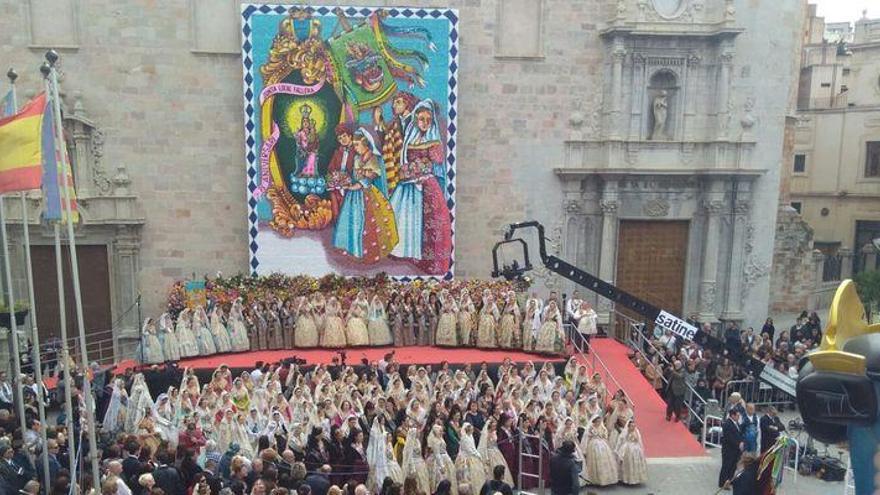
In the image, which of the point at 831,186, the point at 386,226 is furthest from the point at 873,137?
the point at 386,226

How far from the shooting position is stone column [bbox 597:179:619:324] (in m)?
23.0

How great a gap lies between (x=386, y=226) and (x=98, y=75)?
9.56 m

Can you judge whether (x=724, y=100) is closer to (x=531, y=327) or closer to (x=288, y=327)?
(x=531, y=327)

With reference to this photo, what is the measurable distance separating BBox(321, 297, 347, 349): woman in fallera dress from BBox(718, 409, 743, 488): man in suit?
9975mm

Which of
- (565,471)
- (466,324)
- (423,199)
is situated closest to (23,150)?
(565,471)

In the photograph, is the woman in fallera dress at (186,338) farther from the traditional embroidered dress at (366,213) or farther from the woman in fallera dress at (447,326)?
the woman in fallera dress at (447,326)

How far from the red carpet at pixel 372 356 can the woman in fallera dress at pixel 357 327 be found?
239 mm

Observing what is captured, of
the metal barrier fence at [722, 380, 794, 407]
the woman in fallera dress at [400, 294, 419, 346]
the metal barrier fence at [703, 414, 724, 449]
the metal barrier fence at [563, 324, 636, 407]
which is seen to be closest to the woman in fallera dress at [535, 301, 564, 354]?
the metal barrier fence at [563, 324, 636, 407]

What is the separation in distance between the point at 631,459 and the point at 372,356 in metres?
7.79

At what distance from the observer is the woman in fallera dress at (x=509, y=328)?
19266mm

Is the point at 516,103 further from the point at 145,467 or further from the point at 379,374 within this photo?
the point at 145,467

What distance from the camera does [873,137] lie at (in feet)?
120

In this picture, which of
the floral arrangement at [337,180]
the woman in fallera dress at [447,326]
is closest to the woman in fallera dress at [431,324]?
the woman in fallera dress at [447,326]

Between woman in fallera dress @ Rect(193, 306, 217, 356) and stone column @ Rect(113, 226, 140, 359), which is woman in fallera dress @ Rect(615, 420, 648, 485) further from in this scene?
stone column @ Rect(113, 226, 140, 359)
